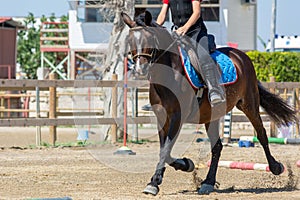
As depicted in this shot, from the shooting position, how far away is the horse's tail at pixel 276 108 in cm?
973

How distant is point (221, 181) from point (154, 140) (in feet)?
25.8

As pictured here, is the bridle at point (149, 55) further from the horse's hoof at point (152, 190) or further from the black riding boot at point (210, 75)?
the horse's hoof at point (152, 190)

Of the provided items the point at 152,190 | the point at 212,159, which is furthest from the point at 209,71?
the point at 152,190

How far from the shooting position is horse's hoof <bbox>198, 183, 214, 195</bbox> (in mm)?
8297

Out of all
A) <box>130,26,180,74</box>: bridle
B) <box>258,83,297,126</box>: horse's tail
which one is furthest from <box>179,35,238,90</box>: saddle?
<box>258,83,297,126</box>: horse's tail

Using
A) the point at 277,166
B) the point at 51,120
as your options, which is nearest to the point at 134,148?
the point at 51,120

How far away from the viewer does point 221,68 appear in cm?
859

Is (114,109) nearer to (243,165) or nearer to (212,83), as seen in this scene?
(243,165)

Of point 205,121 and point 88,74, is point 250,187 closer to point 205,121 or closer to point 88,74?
point 205,121

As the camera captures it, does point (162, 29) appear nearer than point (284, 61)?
Yes

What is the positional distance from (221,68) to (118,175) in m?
2.41

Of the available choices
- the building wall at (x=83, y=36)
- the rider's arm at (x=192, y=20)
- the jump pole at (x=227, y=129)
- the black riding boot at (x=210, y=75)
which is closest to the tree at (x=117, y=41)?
the jump pole at (x=227, y=129)

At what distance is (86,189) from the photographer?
8359mm

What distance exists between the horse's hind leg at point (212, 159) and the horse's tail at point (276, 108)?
1.00 metres
